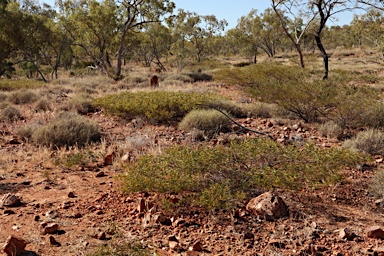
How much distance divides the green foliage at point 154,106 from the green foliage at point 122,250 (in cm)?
557

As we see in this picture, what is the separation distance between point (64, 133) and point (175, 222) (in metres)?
3.97

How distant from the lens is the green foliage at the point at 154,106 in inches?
338

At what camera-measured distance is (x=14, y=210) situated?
3752mm

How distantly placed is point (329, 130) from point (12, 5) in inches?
793

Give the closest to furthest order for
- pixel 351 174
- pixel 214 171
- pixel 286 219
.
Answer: pixel 286 219 < pixel 214 171 < pixel 351 174

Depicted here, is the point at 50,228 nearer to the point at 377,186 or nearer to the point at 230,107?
the point at 377,186

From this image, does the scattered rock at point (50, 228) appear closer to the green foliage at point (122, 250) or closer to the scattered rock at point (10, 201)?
the green foliage at point (122, 250)

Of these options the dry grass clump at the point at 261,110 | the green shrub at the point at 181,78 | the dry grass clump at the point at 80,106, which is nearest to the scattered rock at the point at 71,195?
the dry grass clump at the point at 261,110

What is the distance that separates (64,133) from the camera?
6562 millimetres

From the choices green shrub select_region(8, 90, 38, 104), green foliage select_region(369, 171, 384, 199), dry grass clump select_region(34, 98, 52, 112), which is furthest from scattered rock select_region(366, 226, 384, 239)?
green shrub select_region(8, 90, 38, 104)

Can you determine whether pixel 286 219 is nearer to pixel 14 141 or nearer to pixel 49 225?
pixel 49 225

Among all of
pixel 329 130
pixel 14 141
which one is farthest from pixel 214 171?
pixel 14 141

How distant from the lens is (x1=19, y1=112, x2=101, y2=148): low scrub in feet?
21.3

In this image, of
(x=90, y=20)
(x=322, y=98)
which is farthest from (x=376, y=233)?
(x=90, y=20)
